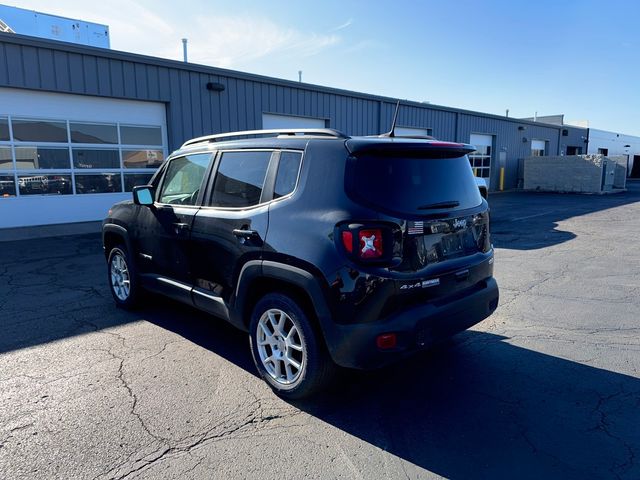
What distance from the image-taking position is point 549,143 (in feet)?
109

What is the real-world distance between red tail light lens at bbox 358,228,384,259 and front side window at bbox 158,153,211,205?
197 centimetres

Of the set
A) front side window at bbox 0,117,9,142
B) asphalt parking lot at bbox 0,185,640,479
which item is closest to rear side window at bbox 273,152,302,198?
asphalt parking lot at bbox 0,185,640,479

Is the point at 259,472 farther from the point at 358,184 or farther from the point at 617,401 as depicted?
the point at 617,401

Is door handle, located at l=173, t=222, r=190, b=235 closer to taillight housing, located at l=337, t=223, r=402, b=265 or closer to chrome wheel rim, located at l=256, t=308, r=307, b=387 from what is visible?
chrome wheel rim, located at l=256, t=308, r=307, b=387

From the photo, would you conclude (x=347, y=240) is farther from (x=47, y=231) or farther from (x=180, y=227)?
(x=47, y=231)

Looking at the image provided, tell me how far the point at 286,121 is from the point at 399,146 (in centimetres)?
1406

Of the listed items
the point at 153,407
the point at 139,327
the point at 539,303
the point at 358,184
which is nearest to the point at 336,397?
the point at 153,407

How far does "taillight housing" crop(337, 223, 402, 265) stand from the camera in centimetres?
290

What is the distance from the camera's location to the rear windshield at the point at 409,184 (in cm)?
304

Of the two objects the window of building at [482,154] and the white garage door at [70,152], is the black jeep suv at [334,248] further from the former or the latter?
the window of building at [482,154]

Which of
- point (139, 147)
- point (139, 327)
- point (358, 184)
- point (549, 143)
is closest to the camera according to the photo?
point (358, 184)

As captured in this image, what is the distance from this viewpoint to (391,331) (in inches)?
114

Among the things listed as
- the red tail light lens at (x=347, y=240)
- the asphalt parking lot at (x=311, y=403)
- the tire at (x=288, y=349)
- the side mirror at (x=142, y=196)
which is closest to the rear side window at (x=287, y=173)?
the red tail light lens at (x=347, y=240)

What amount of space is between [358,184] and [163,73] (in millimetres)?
12020
